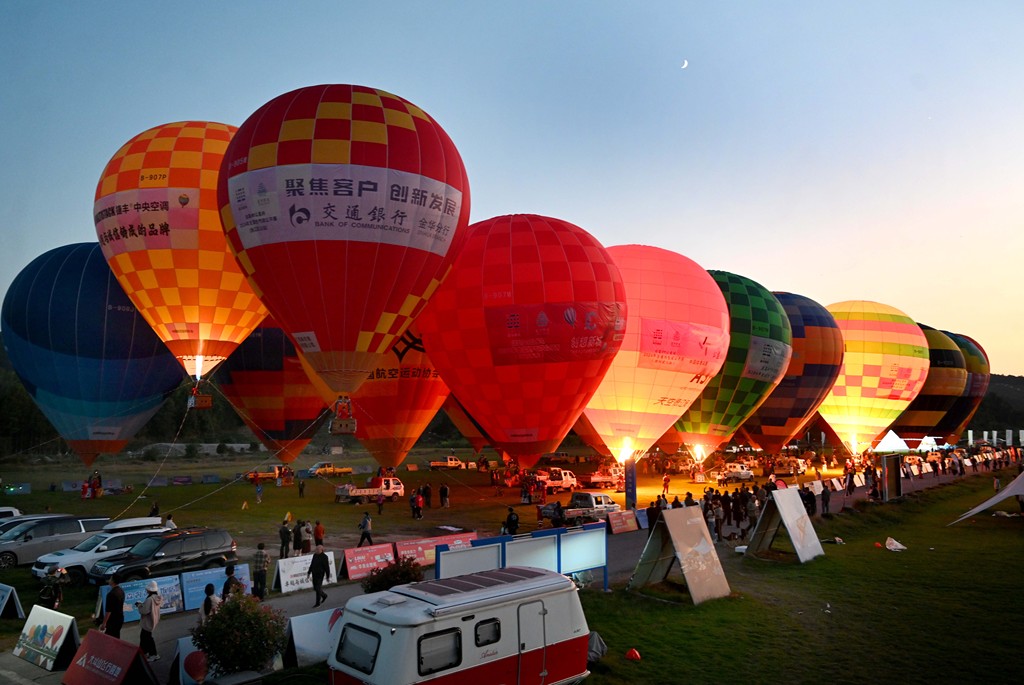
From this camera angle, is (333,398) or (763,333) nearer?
(333,398)

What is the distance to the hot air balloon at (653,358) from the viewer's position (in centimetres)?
3056

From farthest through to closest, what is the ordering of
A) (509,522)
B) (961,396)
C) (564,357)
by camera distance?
(961,396)
(564,357)
(509,522)

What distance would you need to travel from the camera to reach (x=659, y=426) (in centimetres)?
3142

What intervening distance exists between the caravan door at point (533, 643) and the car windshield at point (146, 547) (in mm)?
10993

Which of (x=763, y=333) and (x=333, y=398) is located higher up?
(x=763, y=333)

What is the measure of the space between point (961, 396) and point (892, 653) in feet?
204

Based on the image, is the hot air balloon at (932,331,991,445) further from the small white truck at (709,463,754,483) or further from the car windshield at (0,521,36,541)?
the car windshield at (0,521,36,541)

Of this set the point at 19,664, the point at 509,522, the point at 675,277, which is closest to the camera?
the point at 19,664

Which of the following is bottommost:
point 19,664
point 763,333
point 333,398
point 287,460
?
point 19,664

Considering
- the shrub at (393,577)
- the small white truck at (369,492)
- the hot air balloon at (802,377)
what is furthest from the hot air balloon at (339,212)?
the hot air balloon at (802,377)

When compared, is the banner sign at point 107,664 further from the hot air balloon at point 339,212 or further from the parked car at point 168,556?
the hot air balloon at point 339,212

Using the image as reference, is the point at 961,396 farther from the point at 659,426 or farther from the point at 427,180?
the point at 427,180

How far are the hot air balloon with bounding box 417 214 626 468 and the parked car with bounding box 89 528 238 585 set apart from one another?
10.5 m

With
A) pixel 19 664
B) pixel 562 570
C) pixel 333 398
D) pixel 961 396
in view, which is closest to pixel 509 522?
pixel 562 570
